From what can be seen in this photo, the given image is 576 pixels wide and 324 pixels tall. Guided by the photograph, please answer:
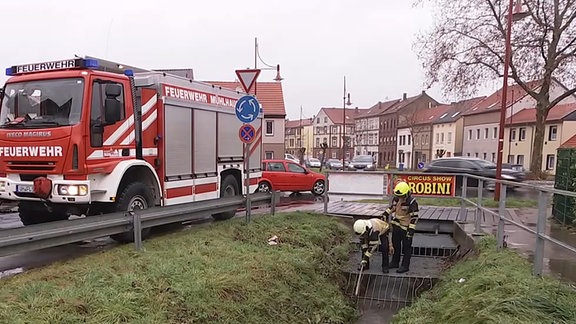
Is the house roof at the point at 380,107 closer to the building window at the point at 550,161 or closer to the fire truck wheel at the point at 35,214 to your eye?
the building window at the point at 550,161

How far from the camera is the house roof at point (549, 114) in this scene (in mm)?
42872

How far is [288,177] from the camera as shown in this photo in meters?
17.7

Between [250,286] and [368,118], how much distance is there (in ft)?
311

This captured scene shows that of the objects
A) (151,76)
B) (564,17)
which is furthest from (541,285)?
(564,17)

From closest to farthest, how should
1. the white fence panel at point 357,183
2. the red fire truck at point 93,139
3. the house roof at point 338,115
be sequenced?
the red fire truck at point 93,139, the white fence panel at point 357,183, the house roof at point 338,115

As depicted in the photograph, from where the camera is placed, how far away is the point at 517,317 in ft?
12.5

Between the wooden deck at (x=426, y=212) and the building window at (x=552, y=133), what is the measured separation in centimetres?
3589

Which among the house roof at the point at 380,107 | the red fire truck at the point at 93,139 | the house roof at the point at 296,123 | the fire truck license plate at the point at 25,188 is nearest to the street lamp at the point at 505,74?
the red fire truck at the point at 93,139

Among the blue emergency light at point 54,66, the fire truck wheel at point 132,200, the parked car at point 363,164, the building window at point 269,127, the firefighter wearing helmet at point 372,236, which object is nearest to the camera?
the blue emergency light at point 54,66

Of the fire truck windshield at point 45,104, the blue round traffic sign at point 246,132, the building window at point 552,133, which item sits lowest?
the blue round traffic sign at point 246,132

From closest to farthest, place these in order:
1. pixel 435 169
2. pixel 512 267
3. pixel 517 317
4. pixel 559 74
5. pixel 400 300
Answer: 1. pixel 517 317
2. pixel 512 267
3. pixel 400 300
4. pixel 435 169
5. pixel 559 74

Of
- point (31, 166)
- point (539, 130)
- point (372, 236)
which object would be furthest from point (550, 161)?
point (31, 166)

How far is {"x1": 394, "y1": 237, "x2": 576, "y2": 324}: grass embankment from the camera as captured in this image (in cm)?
389

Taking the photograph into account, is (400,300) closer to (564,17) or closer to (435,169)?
(435,169)
